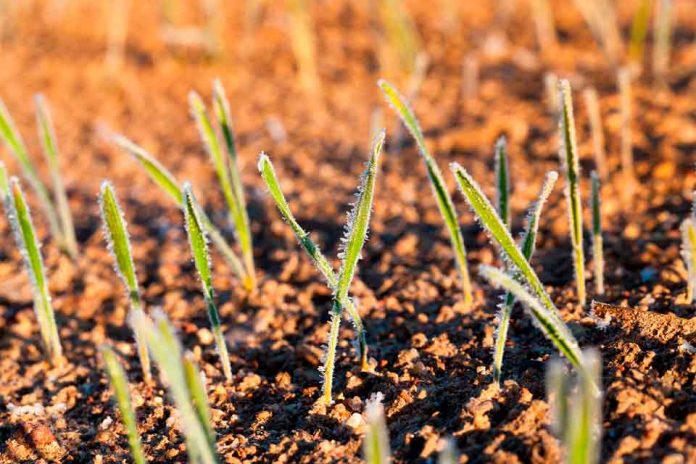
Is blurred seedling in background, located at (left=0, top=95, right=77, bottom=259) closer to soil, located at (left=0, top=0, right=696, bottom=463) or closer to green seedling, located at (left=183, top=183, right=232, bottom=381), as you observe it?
soil, located at (left=0, top=0, right=696, bottom=463)

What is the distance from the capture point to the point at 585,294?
4.05 ft

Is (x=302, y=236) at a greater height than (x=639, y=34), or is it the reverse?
(x=639, y=34)

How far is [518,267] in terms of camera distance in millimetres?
998

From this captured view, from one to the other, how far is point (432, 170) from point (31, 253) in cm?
62

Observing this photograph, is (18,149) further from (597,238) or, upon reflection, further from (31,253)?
(597,238)

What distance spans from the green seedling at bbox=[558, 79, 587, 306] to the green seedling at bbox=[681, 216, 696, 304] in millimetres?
154

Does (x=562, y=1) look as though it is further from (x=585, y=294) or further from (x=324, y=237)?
(x=585, y=294)

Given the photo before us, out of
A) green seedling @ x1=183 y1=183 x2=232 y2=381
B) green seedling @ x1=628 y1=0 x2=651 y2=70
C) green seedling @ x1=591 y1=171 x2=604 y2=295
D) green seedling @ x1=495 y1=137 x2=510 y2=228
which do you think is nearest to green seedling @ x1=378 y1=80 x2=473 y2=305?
green seedling @ x1=495 y1=137 x2=510 y2=228

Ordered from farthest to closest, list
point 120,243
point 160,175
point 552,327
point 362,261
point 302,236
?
point 362,261, point 160,175, point 120,243, point 302,236, point 552,327

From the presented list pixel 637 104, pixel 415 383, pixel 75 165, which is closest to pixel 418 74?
pixel 637 104

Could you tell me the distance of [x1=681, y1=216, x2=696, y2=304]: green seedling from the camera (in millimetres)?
941

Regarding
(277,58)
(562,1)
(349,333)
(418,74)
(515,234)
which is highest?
(562,1)

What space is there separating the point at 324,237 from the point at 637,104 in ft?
2.90

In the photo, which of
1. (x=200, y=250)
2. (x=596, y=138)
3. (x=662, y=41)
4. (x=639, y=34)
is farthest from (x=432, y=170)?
(x=639, y=34)
